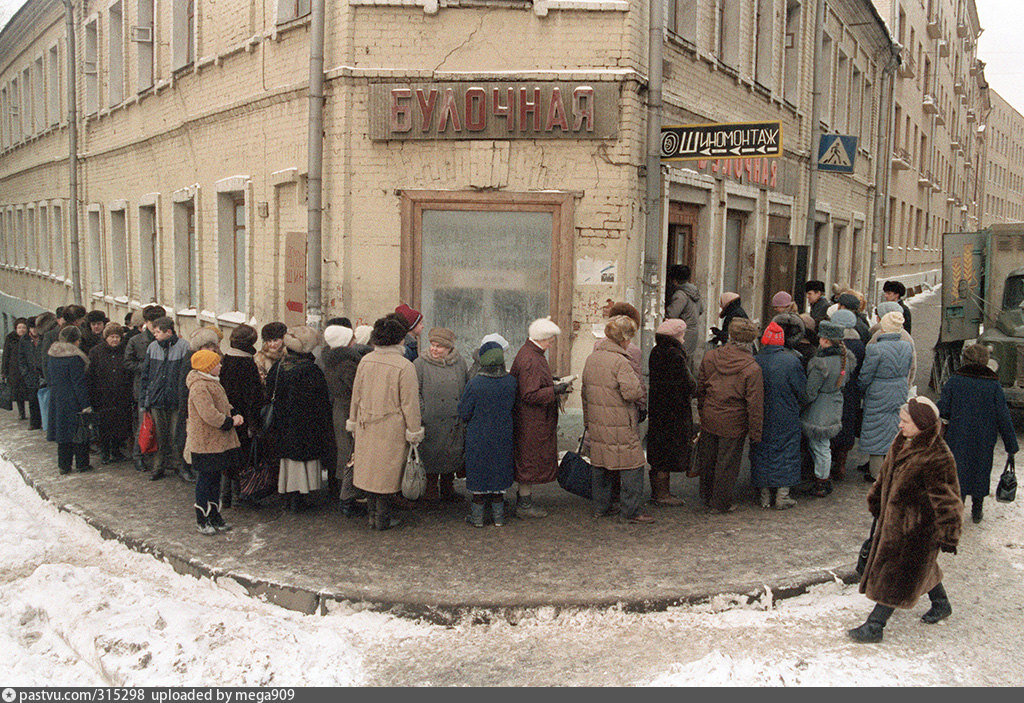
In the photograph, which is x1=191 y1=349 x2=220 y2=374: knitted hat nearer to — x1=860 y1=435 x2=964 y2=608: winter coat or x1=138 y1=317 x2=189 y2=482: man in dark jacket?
x1=138 y1=317 x2=189 y2=482: man in dark jacket

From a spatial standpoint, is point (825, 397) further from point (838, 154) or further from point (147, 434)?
point (838, 154)

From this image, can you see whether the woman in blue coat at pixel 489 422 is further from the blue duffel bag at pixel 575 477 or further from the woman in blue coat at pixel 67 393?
the woman in blue coat at pixel 67 393

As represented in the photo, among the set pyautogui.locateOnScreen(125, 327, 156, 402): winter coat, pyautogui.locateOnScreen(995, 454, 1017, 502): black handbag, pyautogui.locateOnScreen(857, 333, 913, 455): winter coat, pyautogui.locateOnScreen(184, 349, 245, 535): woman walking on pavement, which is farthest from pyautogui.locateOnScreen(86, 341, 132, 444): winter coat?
pyautogui.locateOnScreen(995, 454, 1017, 502): black handbag

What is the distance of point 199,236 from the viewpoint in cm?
1341

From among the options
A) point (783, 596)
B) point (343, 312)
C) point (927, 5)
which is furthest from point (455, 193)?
point (927, 5)

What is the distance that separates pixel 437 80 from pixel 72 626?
6651 millimetres

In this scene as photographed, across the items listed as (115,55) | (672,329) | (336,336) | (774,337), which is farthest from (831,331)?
(115,55)

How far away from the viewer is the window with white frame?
15.1m

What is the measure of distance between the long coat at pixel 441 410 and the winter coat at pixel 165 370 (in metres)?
2.55

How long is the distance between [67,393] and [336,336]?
3291 millimetres

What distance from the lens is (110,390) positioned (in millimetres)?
8898

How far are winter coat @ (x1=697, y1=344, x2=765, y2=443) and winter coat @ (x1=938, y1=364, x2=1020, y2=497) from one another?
153 cm

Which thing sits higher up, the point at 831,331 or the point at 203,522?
the point at 831,331

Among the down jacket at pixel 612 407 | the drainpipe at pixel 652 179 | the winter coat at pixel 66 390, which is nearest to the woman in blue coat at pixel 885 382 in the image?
the drainpipe at pixel 652 179
